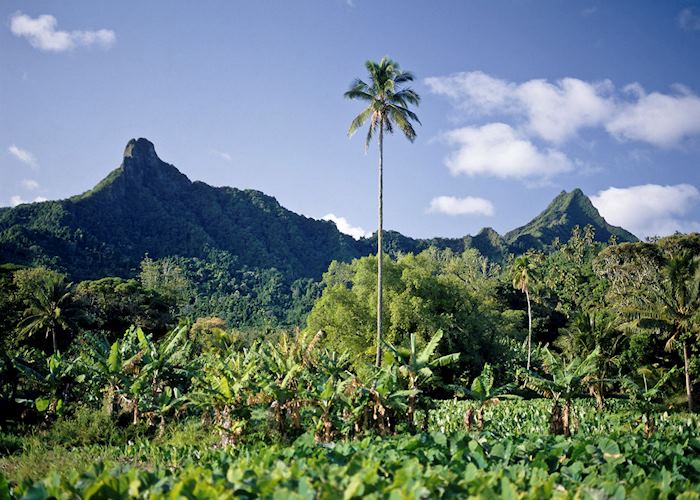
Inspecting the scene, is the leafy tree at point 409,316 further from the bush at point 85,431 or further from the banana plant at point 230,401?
the banana plant at point 230,401

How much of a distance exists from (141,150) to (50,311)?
373 feet

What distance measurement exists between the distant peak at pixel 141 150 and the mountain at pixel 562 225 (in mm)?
101658

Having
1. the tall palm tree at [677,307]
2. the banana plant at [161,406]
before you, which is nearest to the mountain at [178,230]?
the banana plant at [161,406]

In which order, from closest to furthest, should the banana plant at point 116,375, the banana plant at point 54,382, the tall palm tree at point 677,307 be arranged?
the banana plant at point 116,375, the banana plant at point 54,382, the tall palm tree at point 677,307

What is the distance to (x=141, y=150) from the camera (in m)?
132

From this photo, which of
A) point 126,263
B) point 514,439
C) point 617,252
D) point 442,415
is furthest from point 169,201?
point 514,439

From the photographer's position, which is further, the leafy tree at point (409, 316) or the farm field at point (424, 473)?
the leafy tree at point (409, 316)

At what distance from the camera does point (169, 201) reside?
132 metres

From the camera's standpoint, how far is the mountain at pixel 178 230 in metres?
82.8

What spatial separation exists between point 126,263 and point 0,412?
85028 millimetres

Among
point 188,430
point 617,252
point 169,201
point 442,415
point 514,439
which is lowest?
point 442,415

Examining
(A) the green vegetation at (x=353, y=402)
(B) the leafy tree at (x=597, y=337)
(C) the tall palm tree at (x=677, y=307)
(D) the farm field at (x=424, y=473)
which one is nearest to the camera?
(D) the farm field at (x=424, y=473)

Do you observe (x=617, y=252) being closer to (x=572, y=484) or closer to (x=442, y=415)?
(x=442, y=415)

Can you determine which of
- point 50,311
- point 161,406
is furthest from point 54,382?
point 50,311
